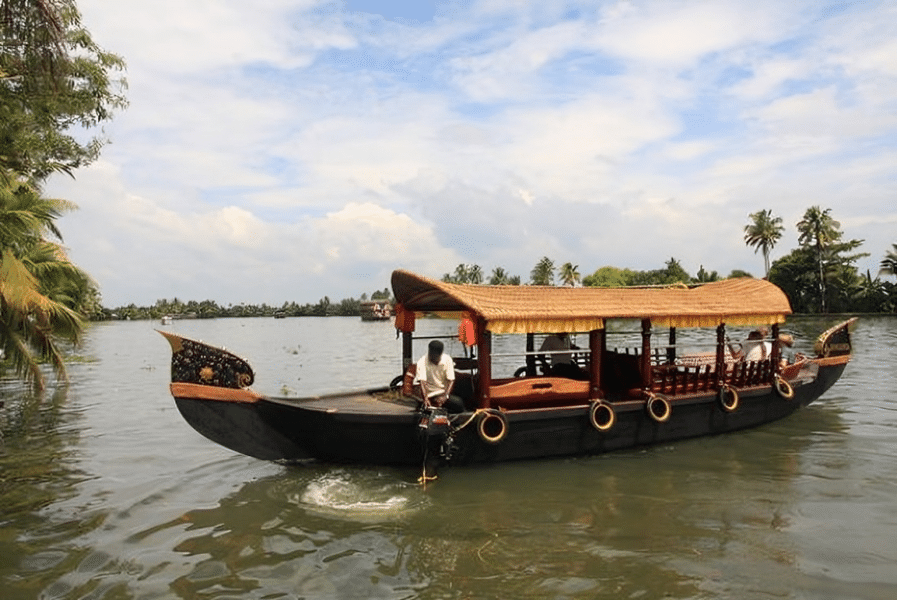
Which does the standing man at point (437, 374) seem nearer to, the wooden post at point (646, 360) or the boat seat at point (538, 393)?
the boat seat at point (538, 393)

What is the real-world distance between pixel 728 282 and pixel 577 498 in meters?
4.88

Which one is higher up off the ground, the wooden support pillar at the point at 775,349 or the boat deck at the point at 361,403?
the wooden support pillar at the point at 775,349

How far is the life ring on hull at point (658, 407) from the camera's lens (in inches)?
317

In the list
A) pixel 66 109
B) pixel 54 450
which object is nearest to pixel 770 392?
pixel 54 450

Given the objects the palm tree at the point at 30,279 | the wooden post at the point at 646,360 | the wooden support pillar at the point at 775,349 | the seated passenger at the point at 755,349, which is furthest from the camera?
the seated passenger at the point at 755,349

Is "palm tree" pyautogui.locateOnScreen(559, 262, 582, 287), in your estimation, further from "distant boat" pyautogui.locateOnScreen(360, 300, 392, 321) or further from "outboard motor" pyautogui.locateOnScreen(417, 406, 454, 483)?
"outboard motor" pyautogui.locateOnScreen(417, 406, 454, 483)

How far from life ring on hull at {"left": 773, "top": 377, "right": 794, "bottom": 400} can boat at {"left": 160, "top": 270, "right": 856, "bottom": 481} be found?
0.02 m

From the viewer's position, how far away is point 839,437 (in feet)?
31.3

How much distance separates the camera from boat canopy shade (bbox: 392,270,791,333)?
733 cm

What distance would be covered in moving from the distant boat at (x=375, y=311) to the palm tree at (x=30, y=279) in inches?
2569

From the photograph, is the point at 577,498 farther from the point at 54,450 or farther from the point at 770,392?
the point at 54,450

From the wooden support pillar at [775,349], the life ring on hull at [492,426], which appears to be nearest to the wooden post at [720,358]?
the wooden support pillar at [775,349]

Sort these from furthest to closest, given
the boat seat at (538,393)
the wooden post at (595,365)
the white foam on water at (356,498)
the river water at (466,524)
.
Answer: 1. the wooden post at (595,365)
2. the boat seat at (538,393)
3. the white foam on water at (356,498)
4. the river water at (466,524)

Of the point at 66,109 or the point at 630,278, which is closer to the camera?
the point at 66,109
